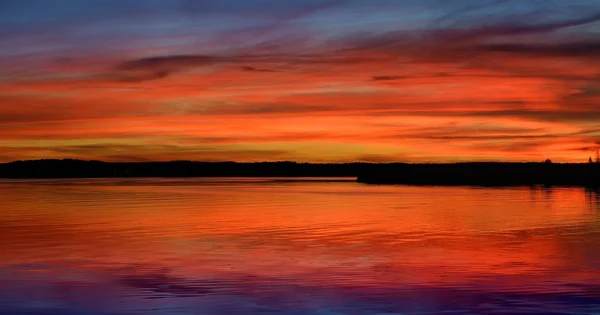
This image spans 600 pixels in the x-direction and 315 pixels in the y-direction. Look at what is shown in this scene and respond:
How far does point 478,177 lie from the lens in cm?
9062

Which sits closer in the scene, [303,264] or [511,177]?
[303,264]

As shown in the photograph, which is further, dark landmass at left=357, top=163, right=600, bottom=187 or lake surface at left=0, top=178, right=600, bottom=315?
dark landmass at left=357, top=163, right=600, bottom=187

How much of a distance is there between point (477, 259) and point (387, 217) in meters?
15.0

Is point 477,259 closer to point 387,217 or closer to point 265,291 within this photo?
point 265,291

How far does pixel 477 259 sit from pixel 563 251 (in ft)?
9.79

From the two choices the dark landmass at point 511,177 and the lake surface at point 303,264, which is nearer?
the lake surface at point 303,264

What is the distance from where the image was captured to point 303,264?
1930 centimetres

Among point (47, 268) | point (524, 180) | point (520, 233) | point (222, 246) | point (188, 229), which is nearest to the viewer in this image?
point (47, 268)

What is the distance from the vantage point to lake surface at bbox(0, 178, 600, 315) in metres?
14.1

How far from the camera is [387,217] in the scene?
3503 centimetres

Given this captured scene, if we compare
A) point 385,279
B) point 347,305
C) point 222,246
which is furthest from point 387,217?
point 347,305

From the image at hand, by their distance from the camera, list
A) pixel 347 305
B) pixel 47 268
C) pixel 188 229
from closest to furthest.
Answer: pixel 347 305 → pixel 47 268 → pixel 188 229

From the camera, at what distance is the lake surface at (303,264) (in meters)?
14.1

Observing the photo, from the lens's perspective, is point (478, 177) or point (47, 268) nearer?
point (47, 268)
